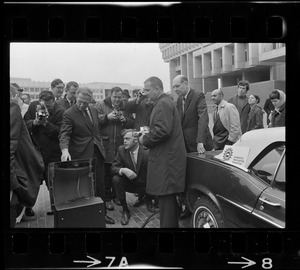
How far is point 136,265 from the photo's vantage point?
3951 mm

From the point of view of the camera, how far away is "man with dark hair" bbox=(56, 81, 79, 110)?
12.5ft

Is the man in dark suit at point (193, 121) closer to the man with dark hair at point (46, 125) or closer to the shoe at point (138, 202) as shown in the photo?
the shoe at point (138, 202)

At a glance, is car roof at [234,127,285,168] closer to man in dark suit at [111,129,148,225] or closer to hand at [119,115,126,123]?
man in dark suit at [111,129,148,225]

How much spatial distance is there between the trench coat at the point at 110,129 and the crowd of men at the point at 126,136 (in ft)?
0.03

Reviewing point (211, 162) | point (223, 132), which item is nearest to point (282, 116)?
point (223, 132)

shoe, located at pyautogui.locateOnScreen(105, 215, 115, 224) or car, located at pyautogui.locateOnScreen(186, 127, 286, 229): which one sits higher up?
car, located at pyautogui.locateOnScreen(186, 127, 286, 229)

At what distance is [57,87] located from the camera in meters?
3.83

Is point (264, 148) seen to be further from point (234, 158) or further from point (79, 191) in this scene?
point (79, 191)

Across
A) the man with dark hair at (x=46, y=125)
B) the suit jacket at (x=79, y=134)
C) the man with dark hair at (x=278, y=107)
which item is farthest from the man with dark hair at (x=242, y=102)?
the man with dark hair at (x=46, y=125)

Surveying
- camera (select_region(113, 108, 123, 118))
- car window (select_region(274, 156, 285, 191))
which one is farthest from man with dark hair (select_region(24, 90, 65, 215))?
car window (select_region(274, 156, 285, 191))

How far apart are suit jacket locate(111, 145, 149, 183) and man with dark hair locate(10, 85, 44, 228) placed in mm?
785
